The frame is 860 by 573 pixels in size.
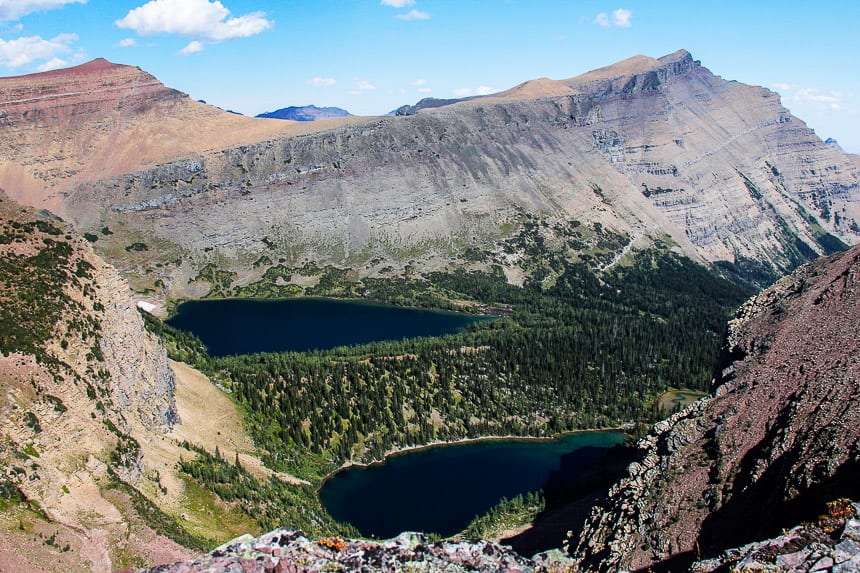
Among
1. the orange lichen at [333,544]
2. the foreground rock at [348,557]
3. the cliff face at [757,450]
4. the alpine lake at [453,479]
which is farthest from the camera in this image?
the alpine lake at [453,479]

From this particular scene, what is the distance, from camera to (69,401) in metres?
56.3

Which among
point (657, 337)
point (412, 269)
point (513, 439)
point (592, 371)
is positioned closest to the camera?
point (513, 439)

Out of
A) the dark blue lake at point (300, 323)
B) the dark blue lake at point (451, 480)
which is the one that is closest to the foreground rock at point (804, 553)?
the dark blue lake at point (451, 480)

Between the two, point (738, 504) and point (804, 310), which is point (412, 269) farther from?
point (738, 504)

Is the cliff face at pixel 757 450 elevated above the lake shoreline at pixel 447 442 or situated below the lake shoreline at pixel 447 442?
above

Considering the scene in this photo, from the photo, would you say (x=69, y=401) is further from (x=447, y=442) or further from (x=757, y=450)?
(x=447, y=442)

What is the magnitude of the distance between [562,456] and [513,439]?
794 cm

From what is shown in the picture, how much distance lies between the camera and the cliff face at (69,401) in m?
43.0

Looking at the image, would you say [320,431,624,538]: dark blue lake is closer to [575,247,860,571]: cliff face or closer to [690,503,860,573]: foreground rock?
[575,247,860,571]: cliff face

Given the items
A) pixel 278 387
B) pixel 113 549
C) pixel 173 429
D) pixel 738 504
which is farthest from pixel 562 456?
pixel 113 549

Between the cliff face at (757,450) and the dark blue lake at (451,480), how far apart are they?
27.6 metres

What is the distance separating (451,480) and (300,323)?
8033cm

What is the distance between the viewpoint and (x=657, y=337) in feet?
460

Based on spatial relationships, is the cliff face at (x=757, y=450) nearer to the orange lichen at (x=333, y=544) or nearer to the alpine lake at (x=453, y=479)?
the orange lichen at (x=333, y=544)
